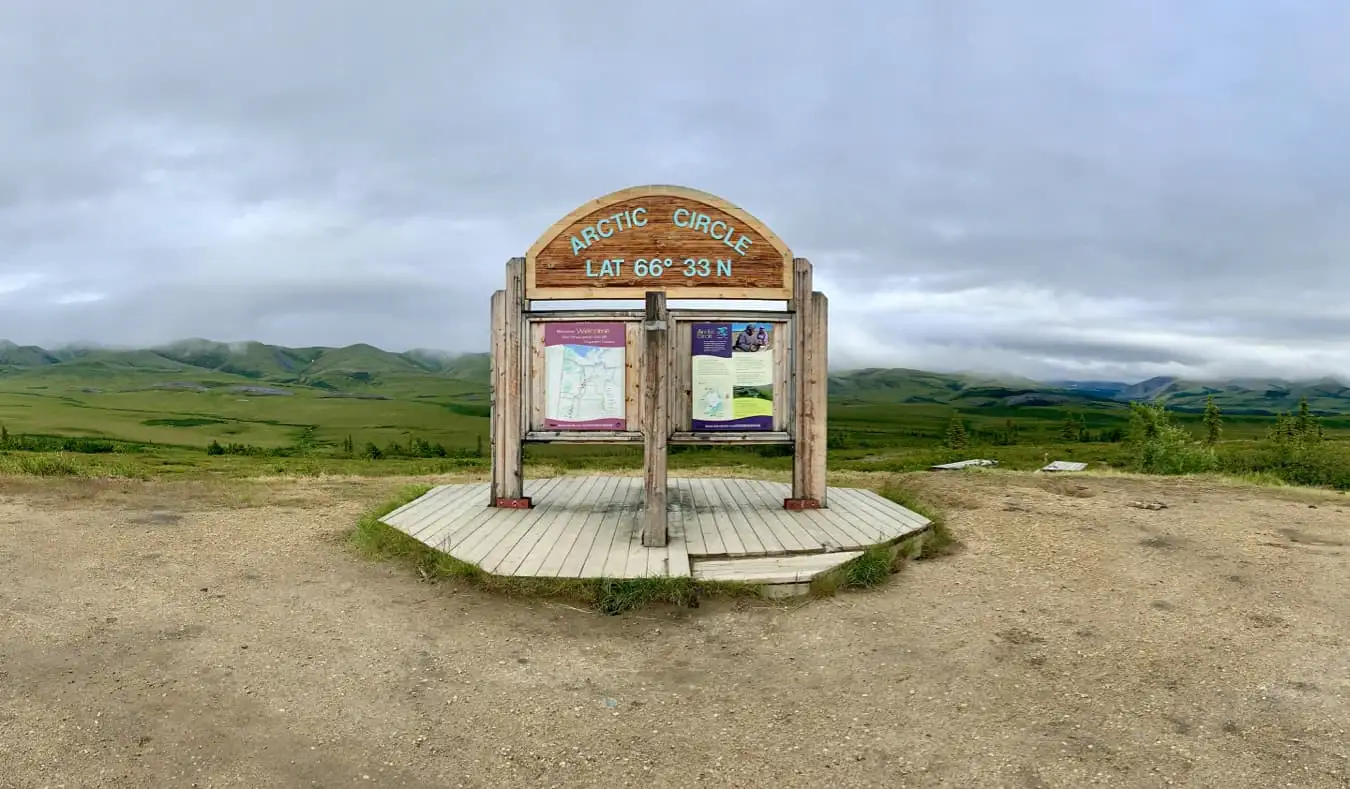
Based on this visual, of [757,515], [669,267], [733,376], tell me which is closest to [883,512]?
[757,515]

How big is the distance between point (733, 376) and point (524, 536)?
10.8 ft

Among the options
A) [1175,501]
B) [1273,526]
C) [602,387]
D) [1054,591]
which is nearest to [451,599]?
[602,387]

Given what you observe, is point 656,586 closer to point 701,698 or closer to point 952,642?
point 701,698

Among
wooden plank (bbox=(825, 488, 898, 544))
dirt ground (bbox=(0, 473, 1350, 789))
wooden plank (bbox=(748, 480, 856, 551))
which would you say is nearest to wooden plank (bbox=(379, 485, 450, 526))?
dirt ground (bbox=(0, 473, 1350, 789))

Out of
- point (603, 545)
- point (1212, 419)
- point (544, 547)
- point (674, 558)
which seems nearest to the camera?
point (674, 558)

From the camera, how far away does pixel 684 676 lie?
504 centimetres

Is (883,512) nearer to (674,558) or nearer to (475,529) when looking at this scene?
(674,558)

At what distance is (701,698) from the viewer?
470 cm

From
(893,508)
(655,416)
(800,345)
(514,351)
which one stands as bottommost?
(893,508)

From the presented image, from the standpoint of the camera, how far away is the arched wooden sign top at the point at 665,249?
30.7 feet

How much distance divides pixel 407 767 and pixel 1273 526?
35.6 feet

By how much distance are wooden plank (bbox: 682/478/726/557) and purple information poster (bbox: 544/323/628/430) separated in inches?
62.0

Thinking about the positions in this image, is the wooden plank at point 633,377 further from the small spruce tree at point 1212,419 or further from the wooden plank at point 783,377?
the small spruce tree at point 1212,419

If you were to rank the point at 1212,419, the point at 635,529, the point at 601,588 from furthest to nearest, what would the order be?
the point at 1212,419 → the point at 635,529 → the point at 601,588
